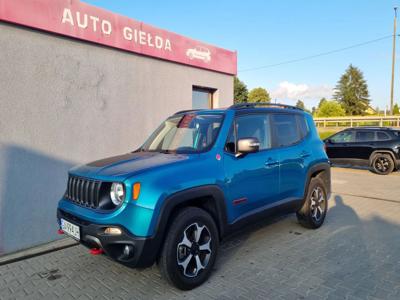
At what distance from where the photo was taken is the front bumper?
9.36ft

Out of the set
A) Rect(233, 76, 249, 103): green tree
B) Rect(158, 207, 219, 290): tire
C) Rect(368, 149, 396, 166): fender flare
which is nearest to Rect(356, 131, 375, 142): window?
Rect(368, 149, 396, 166): fender flare

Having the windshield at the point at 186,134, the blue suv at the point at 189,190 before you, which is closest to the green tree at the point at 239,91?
the blue suv at the point at 189,190

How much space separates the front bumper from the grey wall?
2.31m

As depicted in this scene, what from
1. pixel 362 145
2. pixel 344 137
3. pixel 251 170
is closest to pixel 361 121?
pixel 344 137

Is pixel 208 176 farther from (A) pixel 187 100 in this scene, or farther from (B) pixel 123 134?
(A) pixel 187 100

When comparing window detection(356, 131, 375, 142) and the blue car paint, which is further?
window detection(356, 131, 375, 142)

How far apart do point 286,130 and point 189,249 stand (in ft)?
8.20

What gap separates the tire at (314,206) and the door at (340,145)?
319 inches

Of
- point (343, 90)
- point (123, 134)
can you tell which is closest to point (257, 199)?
point (123, 134)

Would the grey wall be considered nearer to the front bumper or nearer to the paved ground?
the paved ground

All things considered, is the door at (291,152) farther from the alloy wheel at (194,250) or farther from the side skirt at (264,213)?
the alloy wheel at (194,250)

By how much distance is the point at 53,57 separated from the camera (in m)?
4.97

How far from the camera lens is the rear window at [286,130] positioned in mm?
4582

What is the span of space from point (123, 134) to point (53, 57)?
181 centimetres
